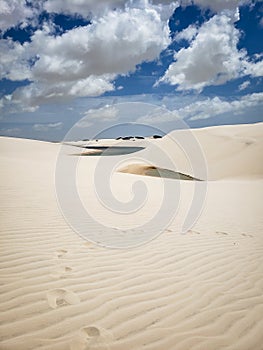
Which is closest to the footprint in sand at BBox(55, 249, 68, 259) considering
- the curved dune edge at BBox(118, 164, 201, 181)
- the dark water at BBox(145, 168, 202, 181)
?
the curved dune edge at BBox(118, 164, 201, 181)

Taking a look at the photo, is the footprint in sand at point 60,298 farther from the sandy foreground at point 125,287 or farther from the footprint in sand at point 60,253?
the footprint in sand at point 60,253

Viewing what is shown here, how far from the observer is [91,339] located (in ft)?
7.66

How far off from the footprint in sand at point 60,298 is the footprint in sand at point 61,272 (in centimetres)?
33

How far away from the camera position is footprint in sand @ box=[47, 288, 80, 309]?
2760 millimetres

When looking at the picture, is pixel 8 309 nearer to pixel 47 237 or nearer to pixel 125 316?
pixel 125 316

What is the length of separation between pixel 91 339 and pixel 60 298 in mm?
689

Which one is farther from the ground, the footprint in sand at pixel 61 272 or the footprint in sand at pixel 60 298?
the footprint in sand at pixel 61 272

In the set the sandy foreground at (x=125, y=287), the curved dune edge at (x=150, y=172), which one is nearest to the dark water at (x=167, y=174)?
the curved dune edge at (x=150, y=172)

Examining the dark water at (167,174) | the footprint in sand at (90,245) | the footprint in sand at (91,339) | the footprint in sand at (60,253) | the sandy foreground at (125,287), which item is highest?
the dark water at (167,174)

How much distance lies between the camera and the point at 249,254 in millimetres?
4887

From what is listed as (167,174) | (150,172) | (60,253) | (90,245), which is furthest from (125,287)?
(167,174)

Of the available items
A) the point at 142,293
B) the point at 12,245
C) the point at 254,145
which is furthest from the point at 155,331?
the point at 254,145

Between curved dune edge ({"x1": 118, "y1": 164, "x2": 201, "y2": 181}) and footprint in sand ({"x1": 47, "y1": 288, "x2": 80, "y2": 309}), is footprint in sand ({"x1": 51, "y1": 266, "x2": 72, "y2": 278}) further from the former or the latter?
curved dune edge ({"x1": 118, "y1": 164, "x2": 201, "y2": 181})

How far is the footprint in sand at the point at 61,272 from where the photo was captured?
3.34 meters
